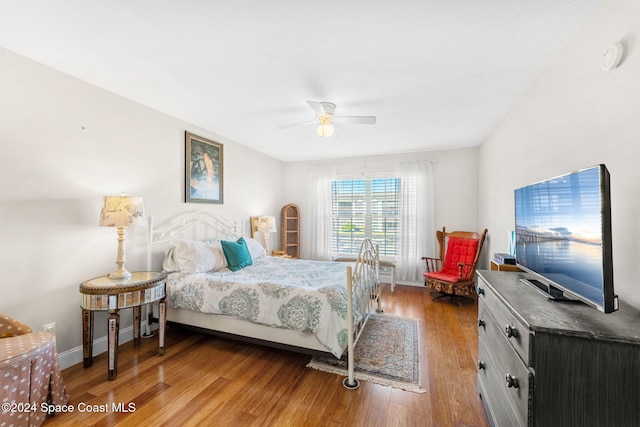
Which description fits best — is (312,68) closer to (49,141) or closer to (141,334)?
(49,141)

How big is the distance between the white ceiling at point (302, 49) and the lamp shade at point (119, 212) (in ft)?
3.54

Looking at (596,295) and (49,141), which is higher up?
(49,141)

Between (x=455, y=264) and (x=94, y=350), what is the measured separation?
464cm

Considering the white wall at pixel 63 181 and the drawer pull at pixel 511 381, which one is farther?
the white wall at pixel 63 181

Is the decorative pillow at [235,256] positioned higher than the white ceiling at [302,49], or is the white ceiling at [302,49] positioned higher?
the white ceiling at [302,49]

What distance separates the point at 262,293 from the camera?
94.3 inches

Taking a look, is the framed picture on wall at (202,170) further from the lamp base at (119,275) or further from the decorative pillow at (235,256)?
the lamp base at (119,275)

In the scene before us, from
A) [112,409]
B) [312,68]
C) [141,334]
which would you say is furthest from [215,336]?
[312,68]

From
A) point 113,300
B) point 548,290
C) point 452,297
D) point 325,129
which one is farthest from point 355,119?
point 452,297

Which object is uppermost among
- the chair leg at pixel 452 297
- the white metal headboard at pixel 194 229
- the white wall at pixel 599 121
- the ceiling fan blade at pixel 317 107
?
the ceiling fan blade at pixel 317 107

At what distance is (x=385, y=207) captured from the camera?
507cm

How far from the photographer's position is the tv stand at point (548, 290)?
1311 mm

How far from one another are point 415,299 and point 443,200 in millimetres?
1847

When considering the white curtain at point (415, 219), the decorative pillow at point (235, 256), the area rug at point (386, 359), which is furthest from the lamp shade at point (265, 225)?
the white curtain at point (415, 219)
